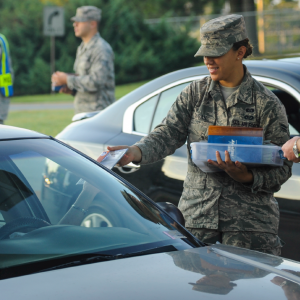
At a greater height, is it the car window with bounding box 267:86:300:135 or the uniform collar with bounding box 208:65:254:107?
the uniform collar with bounding box 208:65:254:107

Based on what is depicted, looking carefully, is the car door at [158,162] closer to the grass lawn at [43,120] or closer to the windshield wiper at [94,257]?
Answer: the windshield wiper at [94,257]

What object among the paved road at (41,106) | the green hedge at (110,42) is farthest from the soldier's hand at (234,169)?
the green hedge at (110,42)

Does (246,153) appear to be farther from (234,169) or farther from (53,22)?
(53,22)

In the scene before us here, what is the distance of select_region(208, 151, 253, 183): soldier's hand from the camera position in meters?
2.51

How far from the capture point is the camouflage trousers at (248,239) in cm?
275

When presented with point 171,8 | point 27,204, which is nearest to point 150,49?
point 171,8

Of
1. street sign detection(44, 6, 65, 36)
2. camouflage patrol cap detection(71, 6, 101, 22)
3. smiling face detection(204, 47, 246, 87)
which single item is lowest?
smiling face detection(204, 47, 246, 87)

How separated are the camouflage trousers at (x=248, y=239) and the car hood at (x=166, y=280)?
2.42 ft

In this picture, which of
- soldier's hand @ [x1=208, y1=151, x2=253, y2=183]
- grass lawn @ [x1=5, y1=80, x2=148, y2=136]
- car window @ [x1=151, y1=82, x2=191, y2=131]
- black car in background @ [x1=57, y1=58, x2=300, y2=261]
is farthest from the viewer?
grass lawn @ [x1=5, y1=80, x2=148, y2=136]

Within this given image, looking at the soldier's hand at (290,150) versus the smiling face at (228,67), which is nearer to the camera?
the soldier's hand at (290,150)

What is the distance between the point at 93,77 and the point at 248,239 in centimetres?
375

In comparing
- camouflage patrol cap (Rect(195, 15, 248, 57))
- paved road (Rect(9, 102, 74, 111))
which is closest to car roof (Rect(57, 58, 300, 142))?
camouflage patrol cap (Rect(195, 15, 248, 57))

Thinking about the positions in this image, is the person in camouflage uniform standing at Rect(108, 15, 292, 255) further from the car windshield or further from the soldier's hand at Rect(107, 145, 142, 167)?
the car windshield

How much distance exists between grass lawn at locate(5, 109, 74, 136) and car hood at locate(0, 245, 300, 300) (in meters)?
9.80
